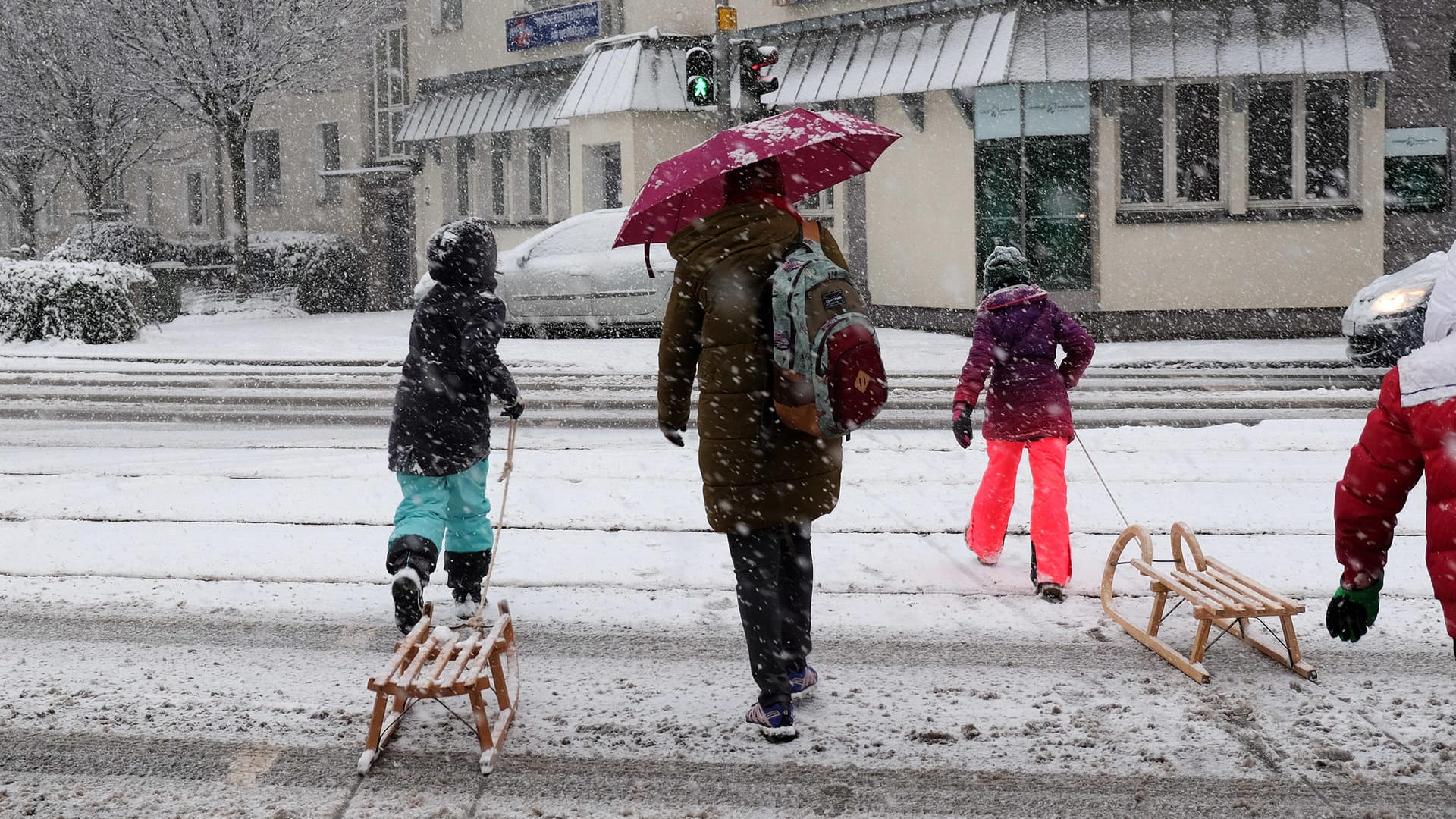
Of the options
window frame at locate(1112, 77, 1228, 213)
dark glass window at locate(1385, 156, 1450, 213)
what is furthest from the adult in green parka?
dark glass window at locate(1385, 156, 1450, 213)

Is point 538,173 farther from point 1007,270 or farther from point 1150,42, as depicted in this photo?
point 1007,270

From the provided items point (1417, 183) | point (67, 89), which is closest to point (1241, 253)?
A: point (1417, 183)

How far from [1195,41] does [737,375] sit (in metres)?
14.8

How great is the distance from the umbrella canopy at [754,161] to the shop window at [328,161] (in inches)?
1045

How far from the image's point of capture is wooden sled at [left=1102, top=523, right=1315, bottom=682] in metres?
4.80

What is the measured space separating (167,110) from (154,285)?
24.5 feet

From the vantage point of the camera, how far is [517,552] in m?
6.93

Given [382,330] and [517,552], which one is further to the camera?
[382,330]

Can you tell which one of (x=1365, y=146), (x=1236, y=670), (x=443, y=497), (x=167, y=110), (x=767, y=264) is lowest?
(x=1236, y=670)

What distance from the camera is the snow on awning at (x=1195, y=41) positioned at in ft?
55.2

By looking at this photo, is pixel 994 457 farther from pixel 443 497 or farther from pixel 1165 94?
pixel 1165 94

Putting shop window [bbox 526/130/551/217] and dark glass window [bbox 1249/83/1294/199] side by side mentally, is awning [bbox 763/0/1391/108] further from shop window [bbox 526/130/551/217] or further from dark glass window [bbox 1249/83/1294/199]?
shop window [bbox 526/130/551/217]

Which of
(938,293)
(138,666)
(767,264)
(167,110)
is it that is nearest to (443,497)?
(138,666)

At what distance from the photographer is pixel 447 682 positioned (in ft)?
13.4
